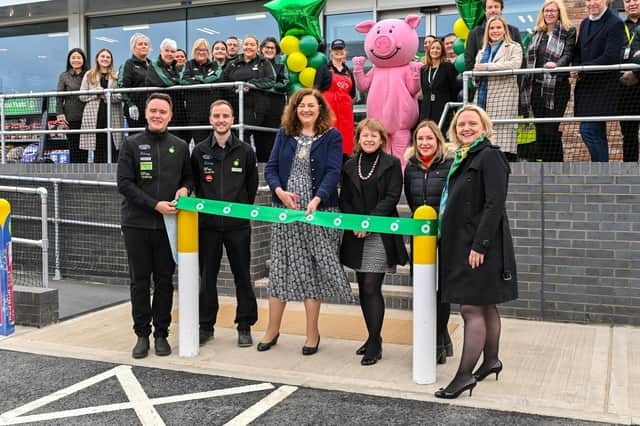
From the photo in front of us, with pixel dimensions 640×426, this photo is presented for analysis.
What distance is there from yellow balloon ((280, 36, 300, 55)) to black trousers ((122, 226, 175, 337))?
3739 mm

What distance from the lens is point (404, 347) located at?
18.4ft

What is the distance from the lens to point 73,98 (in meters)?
9.31

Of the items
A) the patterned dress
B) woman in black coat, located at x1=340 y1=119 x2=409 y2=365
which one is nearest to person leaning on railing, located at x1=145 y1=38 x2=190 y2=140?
the patterned dress

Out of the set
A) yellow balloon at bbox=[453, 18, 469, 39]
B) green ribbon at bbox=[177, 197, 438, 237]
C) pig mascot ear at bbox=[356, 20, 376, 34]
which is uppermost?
pig mascot ear at bbox=[356, 20, 376, 34]

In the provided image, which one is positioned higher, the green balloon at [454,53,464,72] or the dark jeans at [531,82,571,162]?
the green balloon at [454,53,464,72]

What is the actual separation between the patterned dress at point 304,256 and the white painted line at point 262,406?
36.3 inches

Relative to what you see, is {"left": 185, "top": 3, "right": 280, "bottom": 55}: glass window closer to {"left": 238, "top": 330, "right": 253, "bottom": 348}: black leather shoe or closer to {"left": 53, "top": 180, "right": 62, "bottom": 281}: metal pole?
{"left": 53, "top": 180, "right": 62, "bottom": 281}: metal pole

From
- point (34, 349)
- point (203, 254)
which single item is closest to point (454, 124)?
point (203, 254)

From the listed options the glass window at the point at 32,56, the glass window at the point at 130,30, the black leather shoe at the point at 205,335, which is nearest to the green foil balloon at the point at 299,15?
the black leather shoe at the point at 205,335

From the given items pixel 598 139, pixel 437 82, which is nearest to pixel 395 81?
pixel 437 82

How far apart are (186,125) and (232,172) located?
3319mm

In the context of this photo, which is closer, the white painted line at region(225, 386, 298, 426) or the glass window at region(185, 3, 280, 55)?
the white painted line at region(225, 386, 298, 426)

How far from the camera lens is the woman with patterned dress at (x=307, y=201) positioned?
17.3 ft

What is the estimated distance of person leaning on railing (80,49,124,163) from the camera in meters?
9.09
